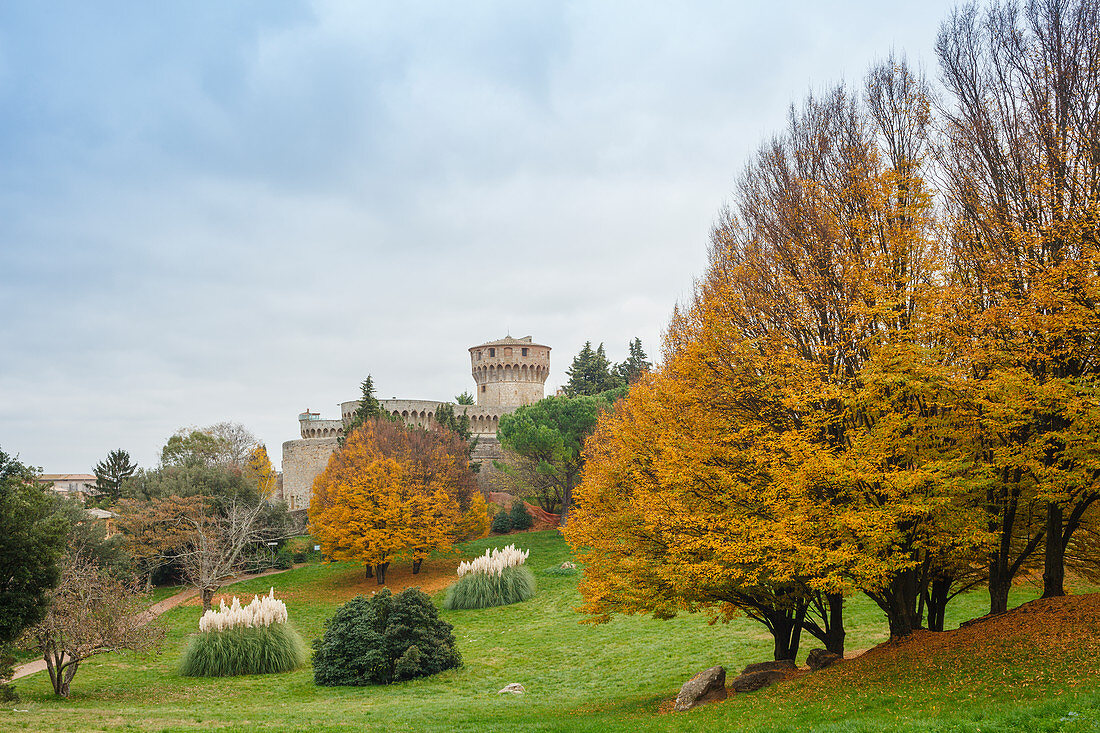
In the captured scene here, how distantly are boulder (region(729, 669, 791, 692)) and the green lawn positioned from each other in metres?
0.62

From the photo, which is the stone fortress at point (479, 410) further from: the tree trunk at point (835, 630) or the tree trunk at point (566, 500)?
the tree trunk at point (835, 630)

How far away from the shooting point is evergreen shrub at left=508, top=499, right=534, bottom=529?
154ft

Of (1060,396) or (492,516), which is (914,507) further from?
(492,516)

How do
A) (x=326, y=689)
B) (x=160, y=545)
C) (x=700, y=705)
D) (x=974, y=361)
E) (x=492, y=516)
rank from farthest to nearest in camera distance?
(x=492, y=516), (x=160, y=545), (x=326, y=689), (x=700, y=705), (x=974, y=361)

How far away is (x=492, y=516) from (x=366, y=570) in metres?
10.6

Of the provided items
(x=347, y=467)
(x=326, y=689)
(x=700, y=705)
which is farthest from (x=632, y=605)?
(x=347, y=467)

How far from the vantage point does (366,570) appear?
1512 inches

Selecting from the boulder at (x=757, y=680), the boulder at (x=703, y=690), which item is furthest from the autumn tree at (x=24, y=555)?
the boulder at (x=757, y=680)

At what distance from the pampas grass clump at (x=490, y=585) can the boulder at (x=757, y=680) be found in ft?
58.1

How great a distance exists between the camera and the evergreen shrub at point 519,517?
4681 centimetres

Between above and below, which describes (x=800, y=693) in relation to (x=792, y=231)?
below

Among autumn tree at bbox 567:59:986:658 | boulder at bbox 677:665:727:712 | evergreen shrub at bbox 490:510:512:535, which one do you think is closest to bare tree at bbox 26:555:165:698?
autumn tree at bbox 567:59:986:658

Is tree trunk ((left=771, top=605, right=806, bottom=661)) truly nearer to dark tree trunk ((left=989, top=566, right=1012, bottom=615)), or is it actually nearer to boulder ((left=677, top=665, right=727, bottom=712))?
boulder ((left=677, top=665, right=727, bottom=712))

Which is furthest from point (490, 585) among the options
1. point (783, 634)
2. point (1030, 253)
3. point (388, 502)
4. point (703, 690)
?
point (1030, 253)
